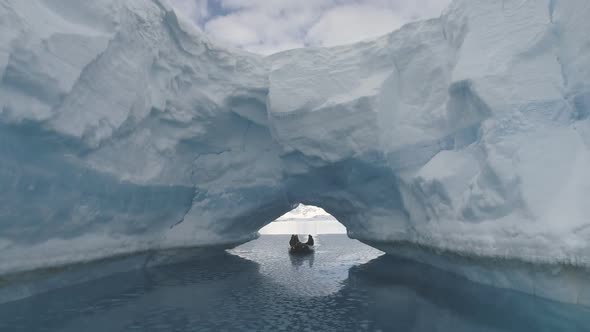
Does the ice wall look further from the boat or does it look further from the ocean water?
the boat

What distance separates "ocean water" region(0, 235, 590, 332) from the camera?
316 inches

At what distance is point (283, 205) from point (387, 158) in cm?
810

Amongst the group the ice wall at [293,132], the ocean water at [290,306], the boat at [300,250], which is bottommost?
the ocean water at [290,306]

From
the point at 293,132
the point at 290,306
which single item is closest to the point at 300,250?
the point at 293,132

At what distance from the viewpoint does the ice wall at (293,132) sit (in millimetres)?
9273

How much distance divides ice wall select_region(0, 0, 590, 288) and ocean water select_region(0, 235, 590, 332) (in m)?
1.10

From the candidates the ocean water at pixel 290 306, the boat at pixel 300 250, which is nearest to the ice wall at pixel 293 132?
the ocean water at pixel 290 306

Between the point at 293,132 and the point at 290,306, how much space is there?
24.2 ft

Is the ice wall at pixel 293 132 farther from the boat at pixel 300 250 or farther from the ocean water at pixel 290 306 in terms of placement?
the boat at pixel 300 250

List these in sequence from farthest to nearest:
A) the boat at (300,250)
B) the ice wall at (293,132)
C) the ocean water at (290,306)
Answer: the boat at (300,250) → the ice wall at (293,132) → the ocean water at (290,306)

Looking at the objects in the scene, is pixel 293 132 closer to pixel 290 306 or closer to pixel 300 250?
pixel 290 306

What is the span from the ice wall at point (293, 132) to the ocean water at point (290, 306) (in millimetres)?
1099

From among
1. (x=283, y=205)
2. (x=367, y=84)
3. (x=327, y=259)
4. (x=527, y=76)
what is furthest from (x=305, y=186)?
(x=527, y=76)

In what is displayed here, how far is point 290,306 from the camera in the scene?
9.92 m
